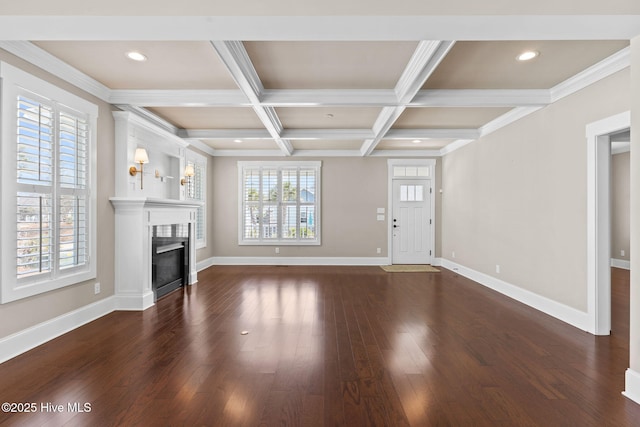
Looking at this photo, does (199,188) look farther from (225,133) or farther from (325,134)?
(325,134)

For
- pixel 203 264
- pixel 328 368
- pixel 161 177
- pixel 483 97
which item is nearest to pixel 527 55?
pixel 483 97

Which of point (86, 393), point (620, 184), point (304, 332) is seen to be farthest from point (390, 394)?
point (620, 184)

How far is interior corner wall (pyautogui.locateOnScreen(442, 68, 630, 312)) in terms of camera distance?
3463 mm

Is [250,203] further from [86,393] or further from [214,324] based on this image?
[86,393]

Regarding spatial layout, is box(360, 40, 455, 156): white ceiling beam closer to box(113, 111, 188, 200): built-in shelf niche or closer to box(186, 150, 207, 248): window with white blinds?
box(113, 111, 188, 200): built-in shelf niche

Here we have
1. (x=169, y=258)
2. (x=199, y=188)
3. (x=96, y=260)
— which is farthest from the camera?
(x=199, y=188)

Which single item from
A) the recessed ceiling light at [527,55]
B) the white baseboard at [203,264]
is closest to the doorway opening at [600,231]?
the recessed ceiling light at [527,55]

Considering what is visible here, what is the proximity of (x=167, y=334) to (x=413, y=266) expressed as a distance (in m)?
5.36

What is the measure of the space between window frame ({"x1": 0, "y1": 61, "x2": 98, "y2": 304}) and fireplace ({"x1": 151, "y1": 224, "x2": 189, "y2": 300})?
0.89m

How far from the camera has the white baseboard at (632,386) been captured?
2.10 meters

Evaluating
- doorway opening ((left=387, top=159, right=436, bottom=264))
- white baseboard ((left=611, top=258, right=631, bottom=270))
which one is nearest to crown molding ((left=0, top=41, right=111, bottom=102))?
doorway opening ((left=387, top=159, right=436, bottom=264))

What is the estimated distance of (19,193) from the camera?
2.77m

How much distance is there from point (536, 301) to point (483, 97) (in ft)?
8.63

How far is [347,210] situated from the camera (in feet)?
24.6
